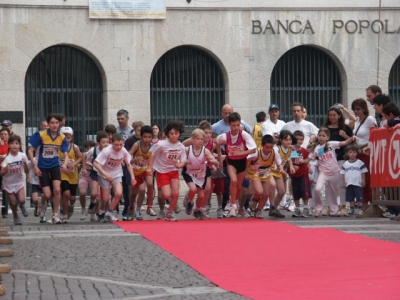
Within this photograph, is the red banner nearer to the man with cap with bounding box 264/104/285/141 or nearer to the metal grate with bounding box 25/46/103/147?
the man with cap with bounding box 264/104/285/141

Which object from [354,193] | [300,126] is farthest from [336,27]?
[354,193]

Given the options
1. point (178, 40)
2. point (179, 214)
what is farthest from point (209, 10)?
point (179, 214)

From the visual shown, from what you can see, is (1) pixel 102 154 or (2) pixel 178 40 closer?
(1) pixel 102 154

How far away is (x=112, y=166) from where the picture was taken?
18188 mm

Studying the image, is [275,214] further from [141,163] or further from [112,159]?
[112,159]

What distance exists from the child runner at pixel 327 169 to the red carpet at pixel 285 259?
3.00 metres

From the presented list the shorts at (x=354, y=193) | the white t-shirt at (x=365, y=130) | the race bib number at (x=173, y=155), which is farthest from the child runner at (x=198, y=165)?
the white t-shirt at (x=365, y=130)

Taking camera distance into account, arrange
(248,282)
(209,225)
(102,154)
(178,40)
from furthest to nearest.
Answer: (178,40)
(102,154)
(209,225)
(248,282)

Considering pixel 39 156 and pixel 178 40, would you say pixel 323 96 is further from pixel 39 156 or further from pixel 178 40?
pixel 39 156

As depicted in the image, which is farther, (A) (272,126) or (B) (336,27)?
(B) (336,27)

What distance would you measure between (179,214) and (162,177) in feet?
8.33

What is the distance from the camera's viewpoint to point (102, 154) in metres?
18.1

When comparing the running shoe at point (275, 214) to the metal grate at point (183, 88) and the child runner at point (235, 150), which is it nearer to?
the child runner at point (235, 150)

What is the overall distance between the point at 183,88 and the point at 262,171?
1014 centimetres
